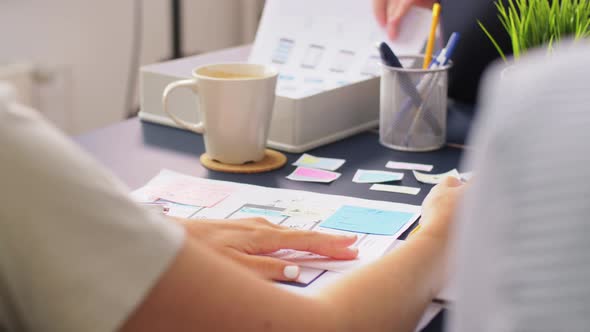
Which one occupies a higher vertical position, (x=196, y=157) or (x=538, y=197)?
(x=538, y=197)

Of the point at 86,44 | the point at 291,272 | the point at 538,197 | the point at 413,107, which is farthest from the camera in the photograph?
the point at 86,44

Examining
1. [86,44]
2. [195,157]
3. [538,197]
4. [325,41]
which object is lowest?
[86,44]

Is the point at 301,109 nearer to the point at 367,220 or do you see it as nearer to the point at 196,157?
the point at 196,157

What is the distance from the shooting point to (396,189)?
992 mm

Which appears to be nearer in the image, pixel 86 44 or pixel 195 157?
pixel 195 157

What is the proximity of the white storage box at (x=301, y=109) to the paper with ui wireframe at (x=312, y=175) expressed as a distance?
82 millimetres

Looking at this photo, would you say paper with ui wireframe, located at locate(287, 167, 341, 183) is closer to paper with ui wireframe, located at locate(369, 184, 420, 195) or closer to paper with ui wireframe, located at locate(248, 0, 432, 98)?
paper with ui wireframe, located at locate(369, 184, 420, 195)

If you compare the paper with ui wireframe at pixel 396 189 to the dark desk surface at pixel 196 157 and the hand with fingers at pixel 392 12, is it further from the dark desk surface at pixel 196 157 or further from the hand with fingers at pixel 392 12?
the hand with fingers at pixel 392 12

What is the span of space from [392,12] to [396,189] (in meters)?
0.37

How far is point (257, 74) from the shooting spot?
109 centimetres

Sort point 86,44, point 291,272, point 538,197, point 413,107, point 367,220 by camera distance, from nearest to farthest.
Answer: point 538,197 < point 291,272 < point 367,220 < point 413,107 < point 86,44

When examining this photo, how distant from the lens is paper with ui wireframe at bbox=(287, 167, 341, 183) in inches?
40.2

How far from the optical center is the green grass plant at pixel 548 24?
1.03 m

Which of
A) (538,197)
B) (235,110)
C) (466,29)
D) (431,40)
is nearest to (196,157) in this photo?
(235,110)
